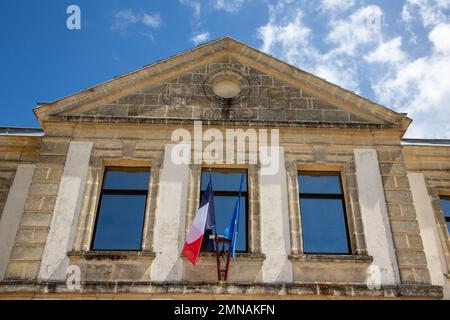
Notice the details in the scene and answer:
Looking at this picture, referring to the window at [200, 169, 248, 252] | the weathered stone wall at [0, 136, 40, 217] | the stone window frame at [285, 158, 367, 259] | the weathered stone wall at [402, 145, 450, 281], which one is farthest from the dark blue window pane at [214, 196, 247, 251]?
the weathered stone wall at [0, 136, 40, 217]

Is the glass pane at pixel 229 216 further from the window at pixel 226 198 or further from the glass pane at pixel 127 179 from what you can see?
the glass pane at pixel 127 179

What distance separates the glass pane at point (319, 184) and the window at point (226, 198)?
1.12 metres

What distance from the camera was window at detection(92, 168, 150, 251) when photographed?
8.45 metres

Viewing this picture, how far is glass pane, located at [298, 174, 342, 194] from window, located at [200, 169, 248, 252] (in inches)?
44.3

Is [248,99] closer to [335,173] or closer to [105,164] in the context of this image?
[335,173]

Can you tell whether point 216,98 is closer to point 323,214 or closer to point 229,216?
point 229,216

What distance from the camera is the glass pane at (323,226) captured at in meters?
8.47

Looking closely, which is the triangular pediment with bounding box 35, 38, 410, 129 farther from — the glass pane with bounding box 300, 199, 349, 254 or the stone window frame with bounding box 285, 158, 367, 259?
the glass pane with bounding box 300, 199, 349, 254

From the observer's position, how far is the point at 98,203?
8828 millimetres

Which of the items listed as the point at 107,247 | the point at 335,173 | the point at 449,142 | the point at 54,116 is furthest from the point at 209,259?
the point at 449,142

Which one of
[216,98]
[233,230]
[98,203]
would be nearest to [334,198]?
[233,230]

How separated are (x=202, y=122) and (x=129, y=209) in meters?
2.26

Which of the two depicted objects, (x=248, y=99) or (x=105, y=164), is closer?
(x=105, y=164)
